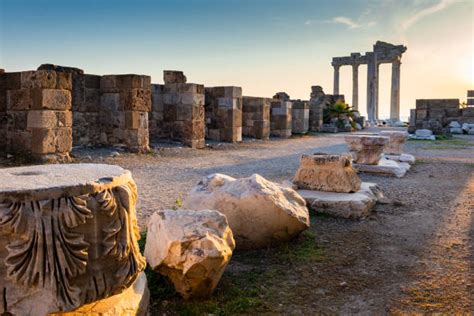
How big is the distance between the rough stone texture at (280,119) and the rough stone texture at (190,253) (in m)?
16.3

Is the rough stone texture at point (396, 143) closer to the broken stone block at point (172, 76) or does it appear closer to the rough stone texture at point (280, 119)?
the broken stone block at point (172, 76)

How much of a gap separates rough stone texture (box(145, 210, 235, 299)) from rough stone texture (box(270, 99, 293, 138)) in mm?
16320

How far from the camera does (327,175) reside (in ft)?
21.2

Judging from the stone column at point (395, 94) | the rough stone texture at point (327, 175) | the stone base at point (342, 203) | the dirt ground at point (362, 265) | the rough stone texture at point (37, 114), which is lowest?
the dirt ground at point (362, 265)

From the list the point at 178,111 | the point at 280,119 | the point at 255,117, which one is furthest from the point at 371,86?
the point at 178,111

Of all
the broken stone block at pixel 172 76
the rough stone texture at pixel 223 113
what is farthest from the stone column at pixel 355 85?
the broken stone block at pixel 172 76

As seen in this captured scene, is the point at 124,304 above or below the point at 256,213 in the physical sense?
below

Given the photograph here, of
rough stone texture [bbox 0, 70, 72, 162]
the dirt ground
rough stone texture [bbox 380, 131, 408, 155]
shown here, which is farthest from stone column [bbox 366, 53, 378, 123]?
the dirt ground

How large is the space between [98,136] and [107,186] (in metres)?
9.71

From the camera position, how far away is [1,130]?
32.1ft

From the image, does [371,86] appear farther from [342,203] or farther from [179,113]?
[342,203]

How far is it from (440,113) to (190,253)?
77.4ft

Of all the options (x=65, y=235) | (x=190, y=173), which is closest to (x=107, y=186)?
(x=65, y=235)

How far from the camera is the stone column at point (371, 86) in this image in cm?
3994
